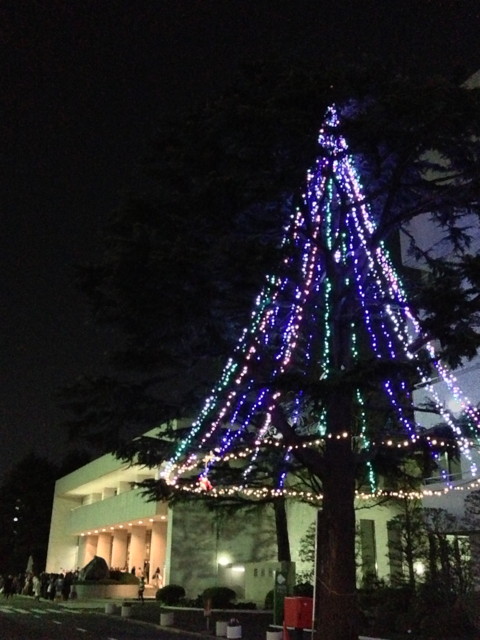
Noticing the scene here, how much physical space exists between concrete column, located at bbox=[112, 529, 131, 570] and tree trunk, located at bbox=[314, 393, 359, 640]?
35.7 metres

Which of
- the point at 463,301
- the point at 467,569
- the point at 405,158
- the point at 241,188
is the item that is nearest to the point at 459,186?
the point at 405,158

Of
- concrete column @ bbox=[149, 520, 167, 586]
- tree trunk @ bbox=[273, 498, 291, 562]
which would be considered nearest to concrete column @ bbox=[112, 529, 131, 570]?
concrete column @ bbox=[149, 520, 167, 586]

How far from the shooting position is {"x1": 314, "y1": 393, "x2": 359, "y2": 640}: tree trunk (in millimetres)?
13125

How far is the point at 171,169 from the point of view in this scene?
1581cm

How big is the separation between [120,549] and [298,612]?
37.3m

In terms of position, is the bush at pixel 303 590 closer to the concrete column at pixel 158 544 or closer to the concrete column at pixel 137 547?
the concrete column at pixel 158 544

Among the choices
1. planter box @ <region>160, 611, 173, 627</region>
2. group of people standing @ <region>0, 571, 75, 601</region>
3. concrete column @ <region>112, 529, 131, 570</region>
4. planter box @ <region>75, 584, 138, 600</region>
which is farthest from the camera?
concrete column @ <region>112, 529, 131, 570</region>

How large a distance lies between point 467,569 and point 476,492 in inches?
81.2

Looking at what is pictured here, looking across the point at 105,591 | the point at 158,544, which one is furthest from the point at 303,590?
the point at 158,544

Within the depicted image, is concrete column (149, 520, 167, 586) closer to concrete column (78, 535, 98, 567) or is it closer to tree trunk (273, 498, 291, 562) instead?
concrete column (78, 535, 98, 567)

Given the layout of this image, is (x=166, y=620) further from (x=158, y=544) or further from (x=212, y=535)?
(x=158, y=544)

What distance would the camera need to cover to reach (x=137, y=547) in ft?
144

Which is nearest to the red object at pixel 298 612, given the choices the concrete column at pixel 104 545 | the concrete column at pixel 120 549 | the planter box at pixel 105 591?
the planter box at pixel 105 591

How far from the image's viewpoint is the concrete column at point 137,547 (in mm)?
43719
